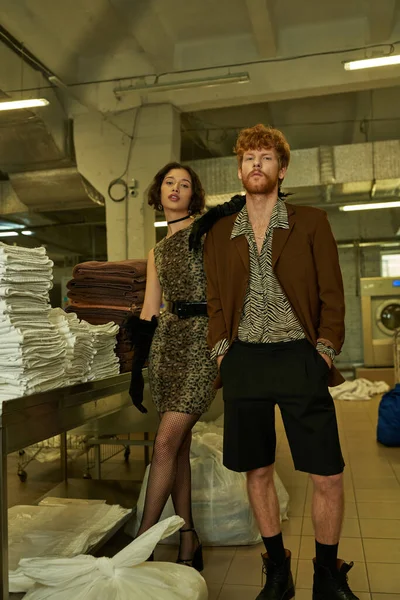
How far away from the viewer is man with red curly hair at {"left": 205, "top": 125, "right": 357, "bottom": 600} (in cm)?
181

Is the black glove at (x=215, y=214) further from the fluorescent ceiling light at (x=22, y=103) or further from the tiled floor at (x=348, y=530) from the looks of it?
the fluorescent ceiling light at (x=22, y=103)

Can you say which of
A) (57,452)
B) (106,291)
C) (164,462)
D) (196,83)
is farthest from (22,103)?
(164,462)

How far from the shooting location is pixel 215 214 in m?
2.06

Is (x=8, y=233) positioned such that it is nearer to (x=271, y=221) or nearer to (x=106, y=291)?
(x=106, y=291)

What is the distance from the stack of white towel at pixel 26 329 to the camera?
1.61m

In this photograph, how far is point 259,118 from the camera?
26.9 ft

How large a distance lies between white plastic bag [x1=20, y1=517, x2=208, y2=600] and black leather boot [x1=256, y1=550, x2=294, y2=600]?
0.30 m

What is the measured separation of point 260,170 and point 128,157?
5.56 meters

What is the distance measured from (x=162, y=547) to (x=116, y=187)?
17.5 feet

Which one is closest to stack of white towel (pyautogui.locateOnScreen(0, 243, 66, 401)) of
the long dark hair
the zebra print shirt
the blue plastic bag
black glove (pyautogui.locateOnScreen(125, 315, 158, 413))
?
black glove (pyautogui.locateOnScreen(125, 315, 158, 413))

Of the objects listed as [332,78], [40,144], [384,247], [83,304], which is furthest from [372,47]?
[384,247]

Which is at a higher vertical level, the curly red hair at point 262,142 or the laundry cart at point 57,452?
the curly red hair at point 262,142

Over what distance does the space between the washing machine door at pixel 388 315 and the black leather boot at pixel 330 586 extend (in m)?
8.90

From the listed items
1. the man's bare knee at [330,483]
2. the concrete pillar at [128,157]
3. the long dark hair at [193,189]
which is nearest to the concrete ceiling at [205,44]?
the concrete pillar at [128,157]
